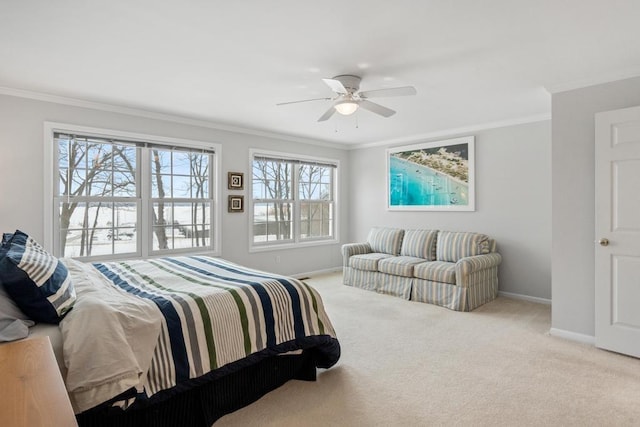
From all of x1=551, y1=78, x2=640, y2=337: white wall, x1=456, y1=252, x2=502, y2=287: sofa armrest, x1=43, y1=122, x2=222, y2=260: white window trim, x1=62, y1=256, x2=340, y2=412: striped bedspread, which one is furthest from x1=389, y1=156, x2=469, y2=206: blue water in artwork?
x1=62, y1=256, x2=340, y2=412: striped bedspread

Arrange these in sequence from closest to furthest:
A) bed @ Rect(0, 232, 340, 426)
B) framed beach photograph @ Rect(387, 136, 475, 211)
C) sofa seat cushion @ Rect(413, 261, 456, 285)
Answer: bed @ Rect(0, 232, 340, 426) → sofa seat cushion @ Rect(413, 261, 456, 285) → framed beach photograph @ Rect(387, 136, 475, 211)

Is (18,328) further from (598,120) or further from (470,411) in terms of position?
(598,120)

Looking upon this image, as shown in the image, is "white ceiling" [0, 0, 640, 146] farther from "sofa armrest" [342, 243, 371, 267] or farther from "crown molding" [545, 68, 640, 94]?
"sofa armrest" [342, 243, 371, 267]

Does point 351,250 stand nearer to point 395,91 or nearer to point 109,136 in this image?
point 395,91

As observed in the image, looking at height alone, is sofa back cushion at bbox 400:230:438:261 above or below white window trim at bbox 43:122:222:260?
below

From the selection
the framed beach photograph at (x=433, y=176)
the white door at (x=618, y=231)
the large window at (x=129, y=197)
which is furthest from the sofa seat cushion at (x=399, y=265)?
the large window at (x=129, y=197)

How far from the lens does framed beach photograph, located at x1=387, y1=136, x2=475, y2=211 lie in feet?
→ 17.3

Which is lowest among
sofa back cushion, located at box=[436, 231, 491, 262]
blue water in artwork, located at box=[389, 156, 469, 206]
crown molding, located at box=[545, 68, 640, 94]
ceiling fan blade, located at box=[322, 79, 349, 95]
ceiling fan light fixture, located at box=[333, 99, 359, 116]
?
sofa back cushion, located at box=[436, 231, 491, 262]

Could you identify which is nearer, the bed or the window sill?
the bed

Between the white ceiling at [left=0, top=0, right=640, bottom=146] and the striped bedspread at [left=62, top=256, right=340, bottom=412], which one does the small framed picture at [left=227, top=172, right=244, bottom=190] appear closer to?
the white ceiling at [left=0, top=0, right=640, bottom=146]

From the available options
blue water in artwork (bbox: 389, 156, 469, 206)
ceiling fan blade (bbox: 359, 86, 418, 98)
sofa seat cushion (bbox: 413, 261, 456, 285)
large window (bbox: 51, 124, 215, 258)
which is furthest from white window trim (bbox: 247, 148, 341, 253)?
ceiling fan blade (bbox: 359, 86, 418, 98)

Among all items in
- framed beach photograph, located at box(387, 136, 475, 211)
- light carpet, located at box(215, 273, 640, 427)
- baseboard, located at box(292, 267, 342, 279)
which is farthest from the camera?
baseboard, located at box(292, 267, 342, 279)

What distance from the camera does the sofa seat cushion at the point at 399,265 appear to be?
4.77m

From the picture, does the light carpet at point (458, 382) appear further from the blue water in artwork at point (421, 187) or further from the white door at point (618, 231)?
the blue water in artwork at point (421, 187)
